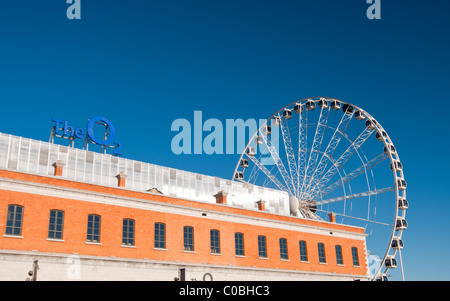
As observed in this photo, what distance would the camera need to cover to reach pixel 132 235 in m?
37.8


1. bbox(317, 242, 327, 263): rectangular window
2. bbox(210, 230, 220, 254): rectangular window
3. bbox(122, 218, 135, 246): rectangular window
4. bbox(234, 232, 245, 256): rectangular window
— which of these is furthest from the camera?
bbox(317, 242, 327, 263): rectangular window

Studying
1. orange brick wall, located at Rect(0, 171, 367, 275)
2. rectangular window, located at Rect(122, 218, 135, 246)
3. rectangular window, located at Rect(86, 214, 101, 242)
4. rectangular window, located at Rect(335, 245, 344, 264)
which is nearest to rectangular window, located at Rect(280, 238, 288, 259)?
orange brick wall, located at Rect(0, 171, 367, 275)

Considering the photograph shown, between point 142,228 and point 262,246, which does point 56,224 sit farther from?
point 262,246

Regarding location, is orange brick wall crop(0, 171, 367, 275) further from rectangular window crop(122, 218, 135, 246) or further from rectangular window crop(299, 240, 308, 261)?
rectangular window crop(299, 240, 308, 261)

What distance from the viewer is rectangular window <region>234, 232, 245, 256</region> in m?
43.8

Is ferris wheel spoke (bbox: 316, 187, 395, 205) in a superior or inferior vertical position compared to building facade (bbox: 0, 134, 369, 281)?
superior

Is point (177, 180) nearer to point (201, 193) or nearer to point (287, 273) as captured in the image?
point (201, 193)

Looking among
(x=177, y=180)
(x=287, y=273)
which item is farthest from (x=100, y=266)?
(x=287, y=273)

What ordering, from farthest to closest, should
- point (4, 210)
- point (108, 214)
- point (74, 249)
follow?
1. point (108, 214)
2. point (74, 249)
3. point (4, 210)

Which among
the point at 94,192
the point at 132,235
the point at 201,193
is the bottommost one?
the point at 132,235

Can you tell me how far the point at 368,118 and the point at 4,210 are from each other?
137ft

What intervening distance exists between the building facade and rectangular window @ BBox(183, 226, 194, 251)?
87 mm
